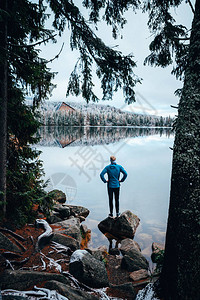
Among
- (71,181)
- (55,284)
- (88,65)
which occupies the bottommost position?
(71,181)

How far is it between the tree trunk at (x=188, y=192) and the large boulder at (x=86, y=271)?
1374 mm

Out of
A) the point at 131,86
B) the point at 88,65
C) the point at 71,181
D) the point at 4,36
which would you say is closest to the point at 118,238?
the point at 131,86

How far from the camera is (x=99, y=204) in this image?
11.5 metres

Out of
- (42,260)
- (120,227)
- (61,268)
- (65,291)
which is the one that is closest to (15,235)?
(42,260)

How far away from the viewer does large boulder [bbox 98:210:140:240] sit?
718 cm

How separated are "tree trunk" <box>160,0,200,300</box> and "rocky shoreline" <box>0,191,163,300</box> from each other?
866mm

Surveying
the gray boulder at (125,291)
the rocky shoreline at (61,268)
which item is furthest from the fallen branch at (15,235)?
the gray boulder at (125,291)

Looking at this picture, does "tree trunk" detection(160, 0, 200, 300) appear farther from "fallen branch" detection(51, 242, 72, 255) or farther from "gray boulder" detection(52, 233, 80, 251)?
"gray boulder" detection(52, 233, 80, 251)

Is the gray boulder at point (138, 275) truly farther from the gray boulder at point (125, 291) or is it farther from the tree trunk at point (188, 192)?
the tree trunk at point (188, 192)

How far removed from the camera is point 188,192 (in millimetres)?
2691

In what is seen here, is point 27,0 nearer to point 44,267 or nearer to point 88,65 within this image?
point 88,65

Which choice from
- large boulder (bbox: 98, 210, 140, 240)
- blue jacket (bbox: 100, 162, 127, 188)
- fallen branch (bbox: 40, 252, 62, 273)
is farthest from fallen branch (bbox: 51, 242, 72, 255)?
blue jacket (bbox: 100, 162, 127, 188)

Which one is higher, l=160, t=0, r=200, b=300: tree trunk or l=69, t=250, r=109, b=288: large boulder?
l=160, t=0, r=200, b=300: tree trunk

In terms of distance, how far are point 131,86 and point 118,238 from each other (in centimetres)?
588
